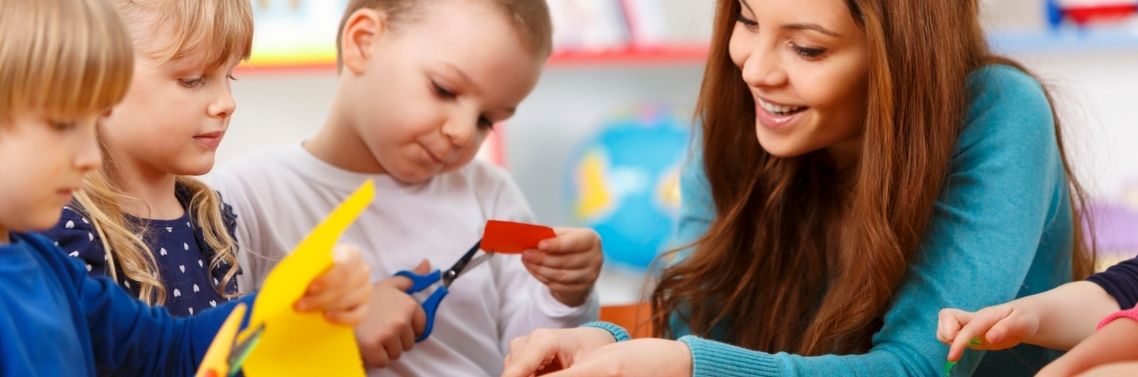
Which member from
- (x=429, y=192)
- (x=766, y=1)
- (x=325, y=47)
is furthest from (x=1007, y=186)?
(x=325, y=47)

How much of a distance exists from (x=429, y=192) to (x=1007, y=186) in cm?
58

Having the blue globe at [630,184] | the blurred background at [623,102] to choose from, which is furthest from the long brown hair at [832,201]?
the blue globe at [630,184]

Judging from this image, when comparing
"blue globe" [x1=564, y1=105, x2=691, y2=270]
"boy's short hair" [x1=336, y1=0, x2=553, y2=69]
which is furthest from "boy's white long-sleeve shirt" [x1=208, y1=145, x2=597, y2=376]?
"blue globe" [x1=564, y1=105, x2=691, y2=270]

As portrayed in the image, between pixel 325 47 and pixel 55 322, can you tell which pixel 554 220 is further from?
pixel 55 322

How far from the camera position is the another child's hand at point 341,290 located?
0.68 m

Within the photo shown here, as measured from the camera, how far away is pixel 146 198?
94 cm

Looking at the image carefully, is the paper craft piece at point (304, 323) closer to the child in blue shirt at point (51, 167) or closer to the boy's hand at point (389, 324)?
the child in blue shirt at point (51, 167)

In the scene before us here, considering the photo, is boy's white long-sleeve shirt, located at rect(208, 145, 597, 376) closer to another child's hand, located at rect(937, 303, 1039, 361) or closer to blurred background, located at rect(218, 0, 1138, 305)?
another child's hand, located at rect(937, 303, 1039, 361)

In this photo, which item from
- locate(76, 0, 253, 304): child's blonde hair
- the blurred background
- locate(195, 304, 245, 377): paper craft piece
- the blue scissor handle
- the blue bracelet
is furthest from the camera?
the blurred background

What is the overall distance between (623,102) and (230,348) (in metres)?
2.57

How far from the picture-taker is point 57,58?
0.64 m

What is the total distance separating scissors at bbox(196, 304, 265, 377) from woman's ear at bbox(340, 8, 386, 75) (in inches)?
23.4

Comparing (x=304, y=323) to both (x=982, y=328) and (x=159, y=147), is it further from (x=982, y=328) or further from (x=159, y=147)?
(x=982, y=328)

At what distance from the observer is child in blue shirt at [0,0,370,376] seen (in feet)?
2.09
